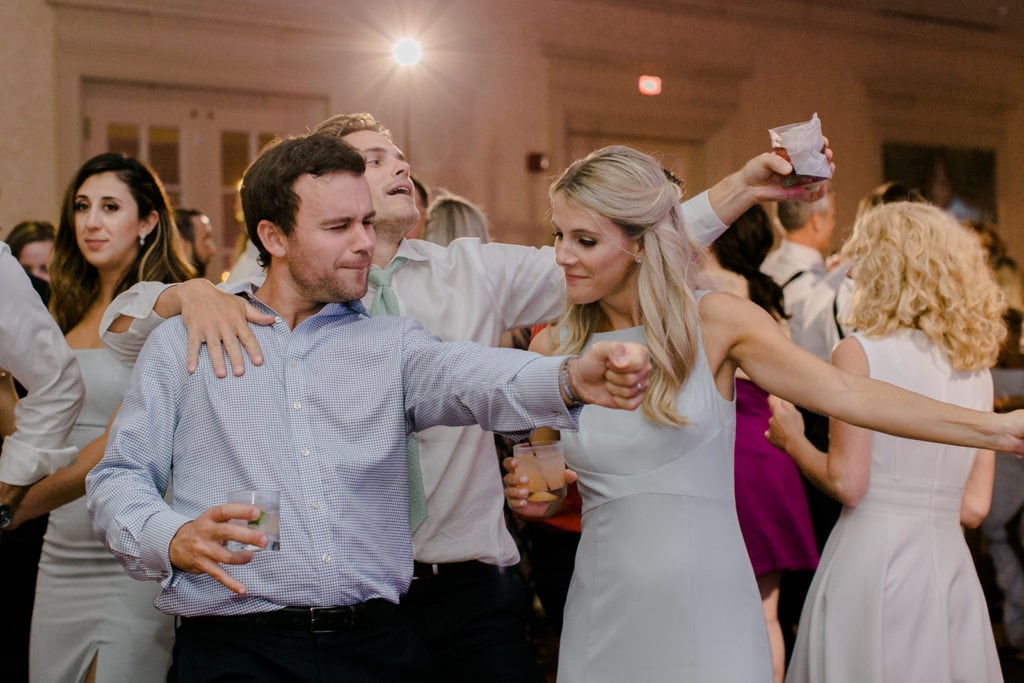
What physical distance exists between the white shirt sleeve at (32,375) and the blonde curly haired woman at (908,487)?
63.8 inches

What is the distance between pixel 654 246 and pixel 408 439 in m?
0.59

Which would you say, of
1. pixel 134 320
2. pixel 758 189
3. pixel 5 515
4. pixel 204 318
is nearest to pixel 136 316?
pixel 134 320

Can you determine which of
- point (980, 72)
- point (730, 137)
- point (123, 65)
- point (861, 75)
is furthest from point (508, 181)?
point (980, 72)

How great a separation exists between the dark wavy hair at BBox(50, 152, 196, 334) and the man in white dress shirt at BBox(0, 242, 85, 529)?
0.63 metres

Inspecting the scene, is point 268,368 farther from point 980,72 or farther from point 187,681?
point 980,72

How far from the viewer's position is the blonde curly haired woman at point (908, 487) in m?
2.50

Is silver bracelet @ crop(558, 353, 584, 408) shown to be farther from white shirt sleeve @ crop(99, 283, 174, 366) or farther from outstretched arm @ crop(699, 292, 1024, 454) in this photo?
white shirt sleeve @ crop(99, 283, 174, 366)

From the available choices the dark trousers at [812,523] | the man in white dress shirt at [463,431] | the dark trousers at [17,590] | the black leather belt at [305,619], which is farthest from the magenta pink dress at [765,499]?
the dark trousers at [17,590]

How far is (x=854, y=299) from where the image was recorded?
8.80 feet

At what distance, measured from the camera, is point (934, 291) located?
2.56m

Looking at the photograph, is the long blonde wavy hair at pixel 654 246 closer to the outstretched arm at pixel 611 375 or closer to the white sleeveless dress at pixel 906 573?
the outstretched arm at pixel 611 375

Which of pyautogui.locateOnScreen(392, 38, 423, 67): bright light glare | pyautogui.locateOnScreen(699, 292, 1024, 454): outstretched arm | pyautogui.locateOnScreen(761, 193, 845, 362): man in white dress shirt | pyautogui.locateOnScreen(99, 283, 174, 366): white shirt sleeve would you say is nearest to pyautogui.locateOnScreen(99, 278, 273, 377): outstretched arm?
pyautogui.locateOnScreen(99, 283, 174, 366): white shirt sleeve

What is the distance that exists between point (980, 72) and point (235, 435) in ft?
28.3

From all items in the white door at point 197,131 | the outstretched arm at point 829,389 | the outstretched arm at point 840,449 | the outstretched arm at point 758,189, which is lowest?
the outstretched arm at point 840,449
